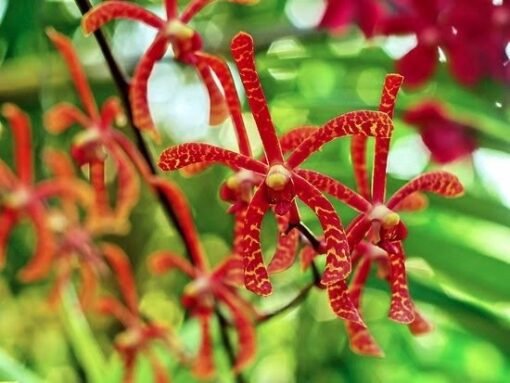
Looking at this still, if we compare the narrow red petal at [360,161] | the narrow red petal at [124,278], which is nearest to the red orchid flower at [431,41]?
the narrow red petal at [360,161]

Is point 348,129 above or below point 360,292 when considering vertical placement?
above

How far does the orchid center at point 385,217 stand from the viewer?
470 millimetres

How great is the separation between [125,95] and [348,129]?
0.19 meters

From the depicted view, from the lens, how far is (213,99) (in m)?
0.52

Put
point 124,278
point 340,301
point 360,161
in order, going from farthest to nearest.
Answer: point 124,278
point 360,161
point 340,301

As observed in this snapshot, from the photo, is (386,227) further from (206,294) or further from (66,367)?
(66,367)

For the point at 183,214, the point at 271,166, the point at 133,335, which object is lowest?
the point at 133,335

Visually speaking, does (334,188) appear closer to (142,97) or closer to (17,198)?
(142,97)

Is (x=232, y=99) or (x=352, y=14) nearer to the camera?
(x=232, y=99)

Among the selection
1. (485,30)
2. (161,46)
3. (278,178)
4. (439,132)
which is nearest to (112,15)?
(161,46)

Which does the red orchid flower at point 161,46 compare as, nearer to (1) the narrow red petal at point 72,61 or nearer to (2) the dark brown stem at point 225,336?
(1) the narrow red petal at point 72,61

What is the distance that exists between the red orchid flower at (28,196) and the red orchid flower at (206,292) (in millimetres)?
82

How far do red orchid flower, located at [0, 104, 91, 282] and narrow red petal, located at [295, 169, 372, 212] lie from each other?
304 millimetres

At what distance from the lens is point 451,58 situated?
69 cm
